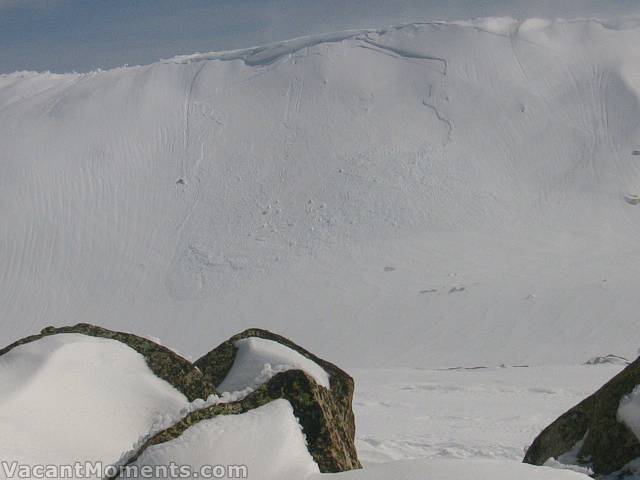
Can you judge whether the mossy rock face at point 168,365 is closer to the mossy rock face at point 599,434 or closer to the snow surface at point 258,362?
the snow surface at point 258,362

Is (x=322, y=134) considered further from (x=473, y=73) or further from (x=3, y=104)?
(x=3, y=104)

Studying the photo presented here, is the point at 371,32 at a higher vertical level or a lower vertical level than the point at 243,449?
higher

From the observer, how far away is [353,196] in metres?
19.0

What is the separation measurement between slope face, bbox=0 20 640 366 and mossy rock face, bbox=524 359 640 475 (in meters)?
8.70

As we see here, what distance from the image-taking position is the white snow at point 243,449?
286 centimetres

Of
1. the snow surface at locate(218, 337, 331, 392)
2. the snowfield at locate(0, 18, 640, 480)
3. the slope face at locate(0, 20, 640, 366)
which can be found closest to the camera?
the snow surface at locate(218, 337, 331, 392)

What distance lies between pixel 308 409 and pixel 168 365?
32.9 inches

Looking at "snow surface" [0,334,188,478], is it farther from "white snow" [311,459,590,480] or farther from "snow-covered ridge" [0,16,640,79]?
"snow-covered ridge" [0,16,640,79]

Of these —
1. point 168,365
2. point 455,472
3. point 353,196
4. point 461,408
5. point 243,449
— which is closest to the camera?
point 455,472

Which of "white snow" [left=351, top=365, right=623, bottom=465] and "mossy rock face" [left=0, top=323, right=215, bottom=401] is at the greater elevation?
"mossy rock face" [left=0, top=323, right=215, bottom=401]

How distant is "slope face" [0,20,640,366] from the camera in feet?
50.7

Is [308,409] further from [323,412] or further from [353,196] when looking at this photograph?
[353,196]

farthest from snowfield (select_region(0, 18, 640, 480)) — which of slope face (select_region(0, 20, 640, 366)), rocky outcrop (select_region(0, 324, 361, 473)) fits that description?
rocky outcrop (select_region(0, 324, 361, 473))

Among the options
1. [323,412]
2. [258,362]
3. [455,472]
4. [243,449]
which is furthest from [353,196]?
[455,472]
